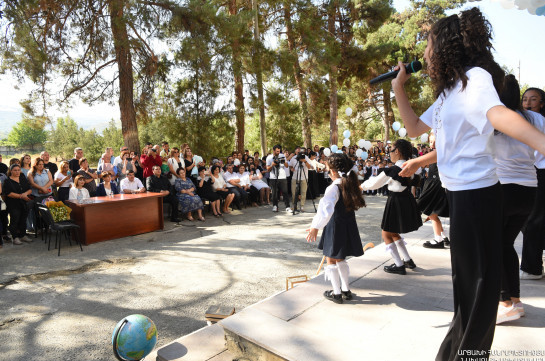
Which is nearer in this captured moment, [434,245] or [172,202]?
[434,245]

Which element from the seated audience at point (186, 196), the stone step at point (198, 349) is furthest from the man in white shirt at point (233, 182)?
the stone step at point (198, 349)

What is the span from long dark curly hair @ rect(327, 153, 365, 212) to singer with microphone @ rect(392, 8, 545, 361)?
177cm

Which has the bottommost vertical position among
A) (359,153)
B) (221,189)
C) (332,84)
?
(221,189)

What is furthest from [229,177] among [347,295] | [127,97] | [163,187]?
[347,295]

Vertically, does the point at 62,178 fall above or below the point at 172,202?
above

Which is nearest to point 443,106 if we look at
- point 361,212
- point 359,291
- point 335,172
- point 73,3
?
point 335,172

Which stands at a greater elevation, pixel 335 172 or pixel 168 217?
pixel 335 172

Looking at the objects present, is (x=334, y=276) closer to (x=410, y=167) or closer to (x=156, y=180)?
(x=410, y=167)

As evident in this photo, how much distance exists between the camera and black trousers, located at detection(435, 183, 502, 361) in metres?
1.50

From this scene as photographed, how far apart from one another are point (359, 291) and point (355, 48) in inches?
758

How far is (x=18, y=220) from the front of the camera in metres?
6.74

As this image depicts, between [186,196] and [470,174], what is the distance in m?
7.69

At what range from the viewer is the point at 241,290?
4238 mm

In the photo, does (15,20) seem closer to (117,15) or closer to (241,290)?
(117,15)
